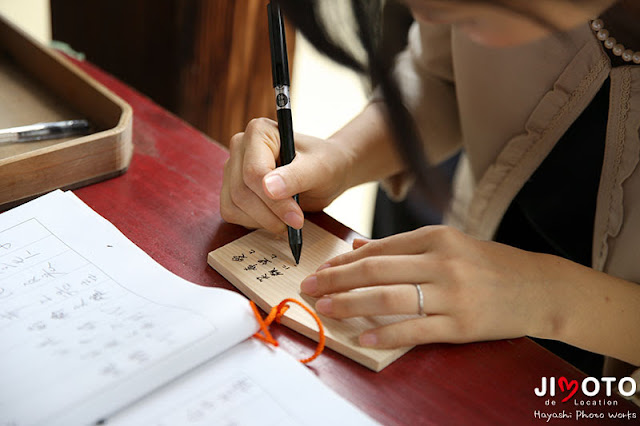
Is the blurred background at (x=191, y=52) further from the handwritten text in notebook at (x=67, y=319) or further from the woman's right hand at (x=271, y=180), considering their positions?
the handwritten text in notebook at (x=67, y=319)

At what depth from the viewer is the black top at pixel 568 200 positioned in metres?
0.82

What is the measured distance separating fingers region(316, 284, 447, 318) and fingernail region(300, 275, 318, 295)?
34 mm

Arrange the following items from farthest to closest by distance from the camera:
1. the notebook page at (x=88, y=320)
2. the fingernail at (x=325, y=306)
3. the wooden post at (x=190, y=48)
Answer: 1. the wooden post at (x=190, y=48)
2. the fingernail at (x=325, y=306)
3. the notebook page at (x=88, y=320)

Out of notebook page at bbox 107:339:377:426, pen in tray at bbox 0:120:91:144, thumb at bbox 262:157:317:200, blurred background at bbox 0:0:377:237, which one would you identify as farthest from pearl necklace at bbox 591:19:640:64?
blurred background at bbox 0:0:377:237

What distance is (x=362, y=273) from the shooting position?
604mm

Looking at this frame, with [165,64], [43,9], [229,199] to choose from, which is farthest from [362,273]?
[43,9]

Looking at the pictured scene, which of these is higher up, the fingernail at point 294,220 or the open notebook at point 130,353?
the fingernail at point 294,220

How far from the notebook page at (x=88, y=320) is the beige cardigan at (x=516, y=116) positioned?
0.34 m

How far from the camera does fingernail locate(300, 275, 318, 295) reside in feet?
2.03

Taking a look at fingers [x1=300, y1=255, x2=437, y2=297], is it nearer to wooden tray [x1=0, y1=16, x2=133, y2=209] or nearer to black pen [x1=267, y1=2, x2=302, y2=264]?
black pen [x1=267, y1=2, x2=302, y2=264]

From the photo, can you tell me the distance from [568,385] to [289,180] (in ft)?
1.11

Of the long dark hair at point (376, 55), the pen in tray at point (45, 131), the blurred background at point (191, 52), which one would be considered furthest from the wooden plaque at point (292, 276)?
the blurred background at point (191, 52)

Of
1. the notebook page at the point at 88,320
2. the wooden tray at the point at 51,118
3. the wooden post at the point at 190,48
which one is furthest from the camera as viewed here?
the wooden post at the point at 190,48

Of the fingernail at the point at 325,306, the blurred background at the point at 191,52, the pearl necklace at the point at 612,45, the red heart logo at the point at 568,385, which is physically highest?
the pearl necklace at the point at 612,45
